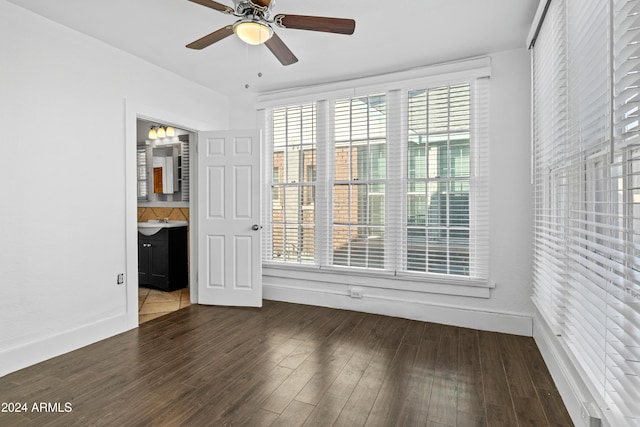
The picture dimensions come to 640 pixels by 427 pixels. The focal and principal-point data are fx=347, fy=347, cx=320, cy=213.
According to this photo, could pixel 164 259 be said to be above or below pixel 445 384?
above

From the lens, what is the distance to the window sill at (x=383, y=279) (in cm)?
346

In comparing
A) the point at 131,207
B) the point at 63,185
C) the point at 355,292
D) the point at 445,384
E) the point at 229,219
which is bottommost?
the point at 445,384

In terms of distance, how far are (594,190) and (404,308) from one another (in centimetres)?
231

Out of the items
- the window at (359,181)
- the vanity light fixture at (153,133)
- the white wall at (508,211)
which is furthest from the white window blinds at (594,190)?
the vanity light fixture at (153,133)

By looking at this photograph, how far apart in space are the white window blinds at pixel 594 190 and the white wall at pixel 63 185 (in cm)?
361

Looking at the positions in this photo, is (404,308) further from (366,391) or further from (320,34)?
(320,34)

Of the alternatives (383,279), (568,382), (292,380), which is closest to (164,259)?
(383,279)

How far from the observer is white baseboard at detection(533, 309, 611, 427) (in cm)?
165

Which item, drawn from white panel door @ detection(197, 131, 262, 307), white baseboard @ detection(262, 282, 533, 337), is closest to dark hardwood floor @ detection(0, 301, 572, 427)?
white baseboard @ detection(262, 282, 533, 337)

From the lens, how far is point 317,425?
1928mm

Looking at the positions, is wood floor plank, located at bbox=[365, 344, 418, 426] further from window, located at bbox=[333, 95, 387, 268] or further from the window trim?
window, located at bbox=[333, 95, 387, 268]

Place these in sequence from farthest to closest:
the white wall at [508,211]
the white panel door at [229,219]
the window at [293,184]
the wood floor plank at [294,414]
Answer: the window at [293,184] → the white panel door at [229,219] → the white wall at [508,211] → the wood floor plank at [294,414]

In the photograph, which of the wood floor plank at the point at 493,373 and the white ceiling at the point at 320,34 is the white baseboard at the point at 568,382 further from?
the white ceiling at the point at 320,34

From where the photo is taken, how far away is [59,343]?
284 centimetres
